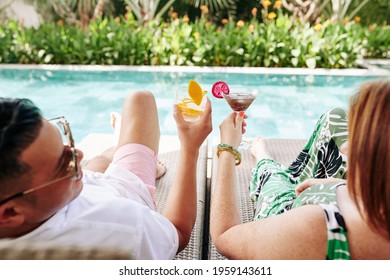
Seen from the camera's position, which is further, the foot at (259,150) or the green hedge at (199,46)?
the green hedge at (199,46)

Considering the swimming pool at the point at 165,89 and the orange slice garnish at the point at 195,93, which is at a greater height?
the orange slice garnish at the point at 195,93

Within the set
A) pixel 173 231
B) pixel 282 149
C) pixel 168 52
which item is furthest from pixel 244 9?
pixel 173 231

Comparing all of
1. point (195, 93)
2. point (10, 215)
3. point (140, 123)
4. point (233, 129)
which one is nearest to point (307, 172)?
point (233, 129)

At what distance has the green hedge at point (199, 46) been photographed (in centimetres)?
738

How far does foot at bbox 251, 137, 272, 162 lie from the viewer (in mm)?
2322

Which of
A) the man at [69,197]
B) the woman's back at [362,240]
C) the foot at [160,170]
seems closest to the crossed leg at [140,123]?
the man at [69,197]

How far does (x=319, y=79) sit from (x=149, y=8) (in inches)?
162

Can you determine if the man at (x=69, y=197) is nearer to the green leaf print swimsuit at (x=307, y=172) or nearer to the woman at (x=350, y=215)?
the woman at (x=350, y=215)

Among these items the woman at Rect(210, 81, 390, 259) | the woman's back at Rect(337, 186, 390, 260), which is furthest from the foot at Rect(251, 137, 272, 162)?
the woman's back at Rect(337, 186, 390, 260)

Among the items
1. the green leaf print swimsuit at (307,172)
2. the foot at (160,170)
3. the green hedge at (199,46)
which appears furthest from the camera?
the green hedge at (199,46)

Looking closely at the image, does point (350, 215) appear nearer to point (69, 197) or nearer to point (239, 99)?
point (69, 197)
